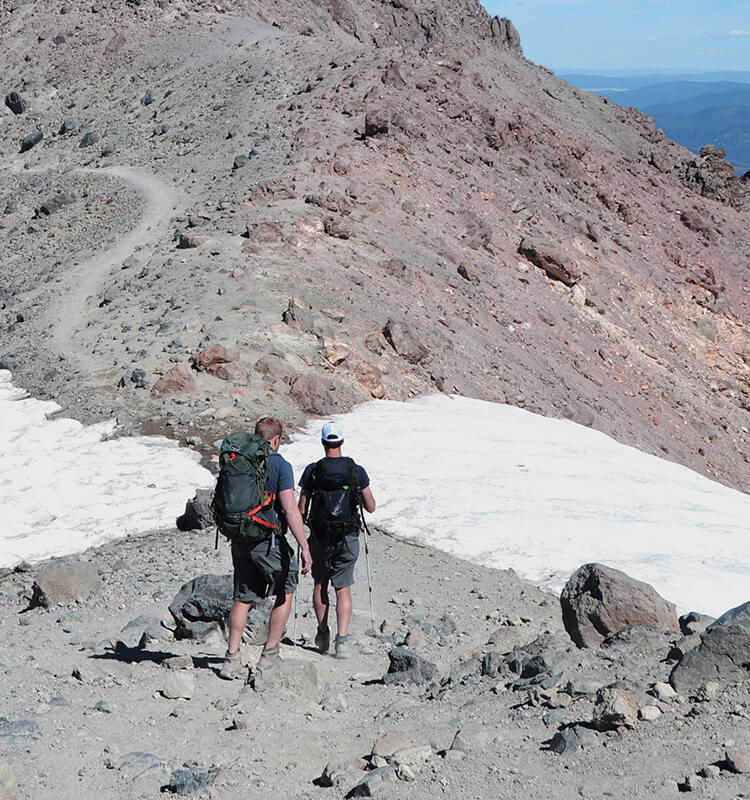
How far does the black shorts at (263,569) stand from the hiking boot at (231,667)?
0.43m

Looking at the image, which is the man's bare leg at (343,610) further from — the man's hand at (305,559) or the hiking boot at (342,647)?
the man's hand at (305,559)

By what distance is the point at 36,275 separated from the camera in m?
27.6

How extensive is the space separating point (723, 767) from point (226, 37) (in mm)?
45042

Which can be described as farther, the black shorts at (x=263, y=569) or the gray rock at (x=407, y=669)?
the gray rock at (x=407, y=669)

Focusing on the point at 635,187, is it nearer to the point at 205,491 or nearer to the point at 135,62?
the point at 135,62

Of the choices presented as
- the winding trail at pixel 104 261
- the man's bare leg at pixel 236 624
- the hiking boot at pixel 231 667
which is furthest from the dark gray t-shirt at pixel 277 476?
the winding trail at pixel 104 261

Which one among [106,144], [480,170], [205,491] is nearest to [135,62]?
[106,144]

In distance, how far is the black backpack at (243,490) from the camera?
7.59 meters

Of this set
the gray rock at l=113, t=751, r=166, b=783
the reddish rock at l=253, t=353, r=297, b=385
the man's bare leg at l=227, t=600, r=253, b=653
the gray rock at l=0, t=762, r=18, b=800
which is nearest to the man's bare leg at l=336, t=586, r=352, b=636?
the man's bare leg at l=227, t=600, r=253, b=653

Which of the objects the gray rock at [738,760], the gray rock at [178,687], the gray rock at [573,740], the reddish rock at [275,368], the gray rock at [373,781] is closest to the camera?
the gray rock at [738,760]

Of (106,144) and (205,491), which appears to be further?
(106,144)

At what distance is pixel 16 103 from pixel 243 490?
45.9 meters

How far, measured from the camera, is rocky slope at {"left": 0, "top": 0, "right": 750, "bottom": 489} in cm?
1828

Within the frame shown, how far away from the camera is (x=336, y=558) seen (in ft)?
28.6
